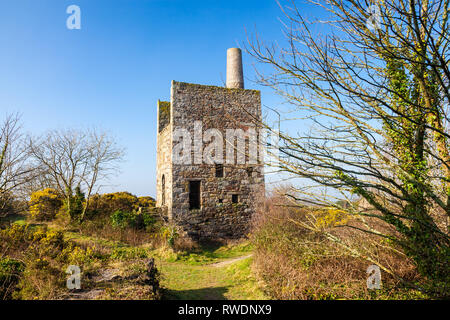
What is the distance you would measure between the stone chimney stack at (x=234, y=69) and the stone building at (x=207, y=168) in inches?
47.5

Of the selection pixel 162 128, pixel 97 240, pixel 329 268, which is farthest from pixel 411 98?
pixel 162 128

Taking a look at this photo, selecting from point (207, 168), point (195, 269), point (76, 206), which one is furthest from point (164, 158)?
point (195, 269)

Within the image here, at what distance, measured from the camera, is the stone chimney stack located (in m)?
14.7

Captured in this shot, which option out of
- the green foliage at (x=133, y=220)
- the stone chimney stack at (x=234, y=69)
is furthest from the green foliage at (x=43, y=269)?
the stone chimney stack at (x=234, y=69)

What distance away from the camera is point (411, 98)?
15.4 ft

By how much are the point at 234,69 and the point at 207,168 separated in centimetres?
570

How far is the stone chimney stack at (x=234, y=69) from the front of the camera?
48.3ft

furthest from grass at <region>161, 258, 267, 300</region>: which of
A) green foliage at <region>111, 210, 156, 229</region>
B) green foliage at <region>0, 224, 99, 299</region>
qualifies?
green foliage at <region>111, 210, 156, 229</region>

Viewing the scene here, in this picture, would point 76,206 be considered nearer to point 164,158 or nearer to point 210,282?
point 164,158

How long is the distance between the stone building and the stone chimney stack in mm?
1206

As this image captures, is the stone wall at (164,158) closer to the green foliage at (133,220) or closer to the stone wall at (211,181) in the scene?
the stone wall at (211,181)

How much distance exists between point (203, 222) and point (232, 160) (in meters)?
3.09

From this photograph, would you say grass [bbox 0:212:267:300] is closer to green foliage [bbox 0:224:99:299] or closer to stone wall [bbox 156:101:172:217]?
green foliage [bbox 0:224:99:299]

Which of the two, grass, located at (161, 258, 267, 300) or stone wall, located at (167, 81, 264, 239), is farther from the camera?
stone wall, located at (167, 81, 264, 239)
